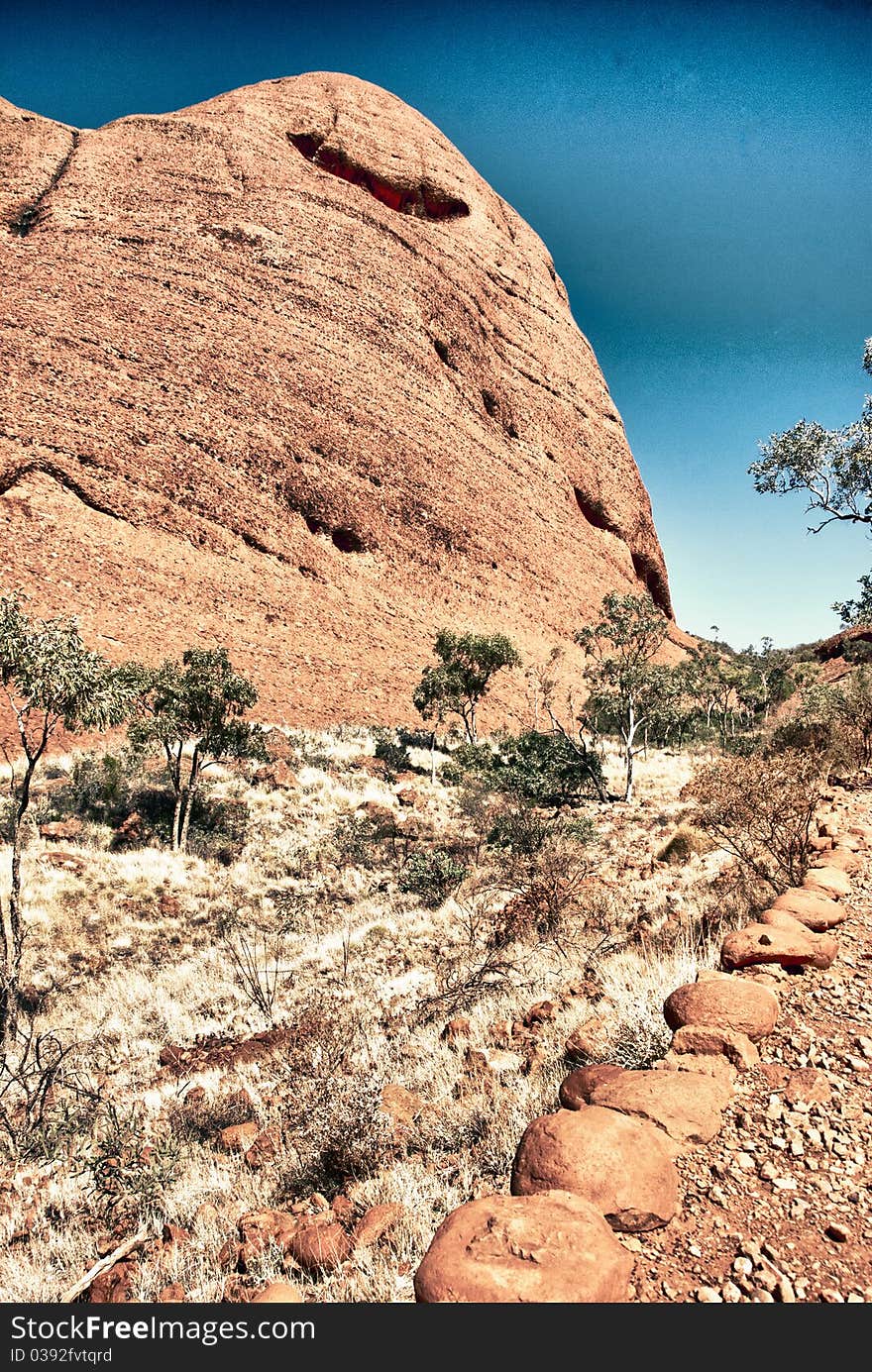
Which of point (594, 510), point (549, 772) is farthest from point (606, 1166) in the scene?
point (594, 510)

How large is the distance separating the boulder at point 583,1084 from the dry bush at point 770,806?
3341 mm

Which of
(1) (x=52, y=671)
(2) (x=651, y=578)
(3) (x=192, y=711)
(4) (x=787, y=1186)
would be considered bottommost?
(4) (x=787, y=1186)

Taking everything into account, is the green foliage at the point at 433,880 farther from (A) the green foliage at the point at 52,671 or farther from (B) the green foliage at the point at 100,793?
(B) the green foliage at the point at 100,793

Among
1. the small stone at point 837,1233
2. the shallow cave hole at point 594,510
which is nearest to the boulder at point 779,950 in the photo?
the small stone at point 837,1233

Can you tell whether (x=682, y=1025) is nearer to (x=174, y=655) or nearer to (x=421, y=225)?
(x=174, y=655)

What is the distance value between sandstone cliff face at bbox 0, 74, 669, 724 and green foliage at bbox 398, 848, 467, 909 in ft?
48.3

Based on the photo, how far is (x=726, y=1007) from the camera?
10.0 feet

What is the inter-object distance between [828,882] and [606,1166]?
3649 millimetres

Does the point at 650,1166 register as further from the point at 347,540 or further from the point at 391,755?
the point at 347,540

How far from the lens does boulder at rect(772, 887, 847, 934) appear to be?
413 cm

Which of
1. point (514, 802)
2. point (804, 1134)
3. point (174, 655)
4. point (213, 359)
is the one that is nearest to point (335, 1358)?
point (804, 1134)

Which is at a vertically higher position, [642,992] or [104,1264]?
[642,992]

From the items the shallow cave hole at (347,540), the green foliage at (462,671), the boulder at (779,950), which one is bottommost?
the boulder at (779,950)

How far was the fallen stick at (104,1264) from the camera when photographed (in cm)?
260
